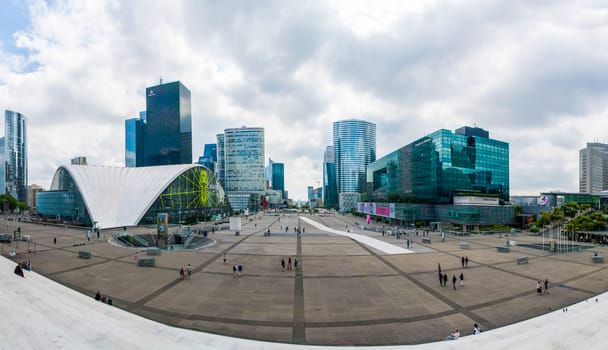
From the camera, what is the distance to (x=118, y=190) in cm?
6781

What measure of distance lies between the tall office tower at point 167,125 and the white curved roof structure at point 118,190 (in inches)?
4720

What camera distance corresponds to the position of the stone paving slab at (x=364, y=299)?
16812 millimetres

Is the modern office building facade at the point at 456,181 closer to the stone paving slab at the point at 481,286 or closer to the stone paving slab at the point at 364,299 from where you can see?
the stone paving slab at the point at 481,286

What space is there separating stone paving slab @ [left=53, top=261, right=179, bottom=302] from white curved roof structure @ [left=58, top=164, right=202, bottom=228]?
41122 millimetres

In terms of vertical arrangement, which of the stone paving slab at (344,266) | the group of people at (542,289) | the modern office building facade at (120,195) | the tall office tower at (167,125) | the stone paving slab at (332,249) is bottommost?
the stone paving slab at (332,249)

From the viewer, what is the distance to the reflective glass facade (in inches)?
2916

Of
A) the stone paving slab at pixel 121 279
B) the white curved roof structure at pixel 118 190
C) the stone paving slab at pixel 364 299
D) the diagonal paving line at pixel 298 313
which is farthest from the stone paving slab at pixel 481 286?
the white curved roof structure at pixel 118 190

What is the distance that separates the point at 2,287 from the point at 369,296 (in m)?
24.0

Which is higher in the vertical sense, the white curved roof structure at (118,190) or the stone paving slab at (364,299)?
the white curved roof structure at (118,190)

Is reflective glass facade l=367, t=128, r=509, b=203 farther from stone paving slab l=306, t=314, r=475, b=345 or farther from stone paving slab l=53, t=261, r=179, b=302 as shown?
stone paving slab l=53, t=261, r=179, b=302

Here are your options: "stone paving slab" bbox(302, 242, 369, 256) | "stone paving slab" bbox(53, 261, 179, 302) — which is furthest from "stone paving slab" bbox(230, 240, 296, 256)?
"stone paving slab" bbox(53, 261, 179, 302)

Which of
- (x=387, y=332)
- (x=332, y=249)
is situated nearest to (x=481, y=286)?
(x=387, y=332)

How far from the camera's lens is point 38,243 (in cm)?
3825

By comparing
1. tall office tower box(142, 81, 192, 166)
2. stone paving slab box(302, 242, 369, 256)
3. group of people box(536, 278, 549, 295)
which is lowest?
stone paving slab box(302, 242, 369, 256)
